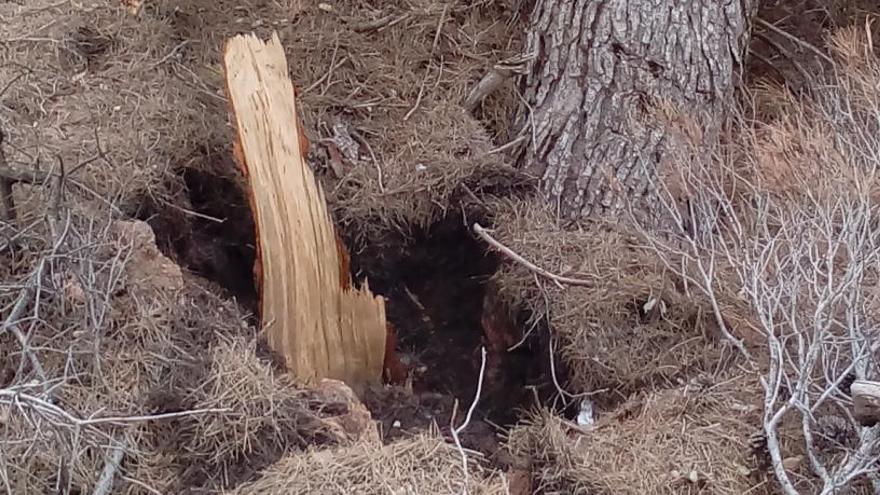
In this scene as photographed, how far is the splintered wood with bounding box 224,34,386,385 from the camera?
9.75 ft

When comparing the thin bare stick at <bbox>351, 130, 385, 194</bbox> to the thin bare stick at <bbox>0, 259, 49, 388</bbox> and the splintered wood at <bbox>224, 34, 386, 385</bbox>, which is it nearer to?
the splintered wood at <bbox>224, 34, 386, 385</bbox>

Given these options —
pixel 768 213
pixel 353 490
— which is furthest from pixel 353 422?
pixel 768 213

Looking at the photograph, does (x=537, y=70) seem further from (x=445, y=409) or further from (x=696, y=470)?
(x=696, y=470)

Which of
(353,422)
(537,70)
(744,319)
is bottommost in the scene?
(353,422)

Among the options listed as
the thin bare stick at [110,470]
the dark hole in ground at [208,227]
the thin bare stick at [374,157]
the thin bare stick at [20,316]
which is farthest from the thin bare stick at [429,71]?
the thin bare stick at [110,470]

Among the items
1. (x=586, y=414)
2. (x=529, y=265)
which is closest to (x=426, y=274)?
(x=529, y=265)

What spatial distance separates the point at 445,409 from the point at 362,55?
1.60m

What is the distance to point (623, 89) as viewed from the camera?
11.7ft

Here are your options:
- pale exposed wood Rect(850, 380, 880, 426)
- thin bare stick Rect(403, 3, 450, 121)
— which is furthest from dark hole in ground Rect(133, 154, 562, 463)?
pale exposed wood Rect(850, 380, 880, 426)

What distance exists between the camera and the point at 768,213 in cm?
297

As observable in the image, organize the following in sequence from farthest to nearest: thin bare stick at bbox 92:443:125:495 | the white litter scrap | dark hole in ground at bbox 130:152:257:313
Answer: dark hole in ground at bbox 130:152:257:313 < the white litter scrap < thin bare stick at bbox 92:443:125:495

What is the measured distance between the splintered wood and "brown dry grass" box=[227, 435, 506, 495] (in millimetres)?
462

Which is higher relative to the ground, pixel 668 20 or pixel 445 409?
pixel 668 20

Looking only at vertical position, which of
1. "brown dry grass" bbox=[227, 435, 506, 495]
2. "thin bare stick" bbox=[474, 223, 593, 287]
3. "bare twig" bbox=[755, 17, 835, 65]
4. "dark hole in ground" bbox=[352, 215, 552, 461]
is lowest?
"dark hole in ground" bbox=[352, 215, 552, 461]
